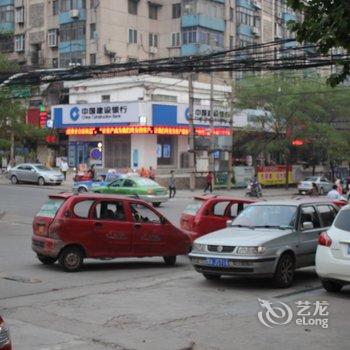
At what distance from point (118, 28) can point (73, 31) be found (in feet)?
15.6

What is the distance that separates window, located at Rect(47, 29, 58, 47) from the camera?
2731 inches

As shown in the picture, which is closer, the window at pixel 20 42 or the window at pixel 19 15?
the window at pixel 19 15

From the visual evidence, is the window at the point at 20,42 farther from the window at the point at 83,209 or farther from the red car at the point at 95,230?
the window at the point at 83,209

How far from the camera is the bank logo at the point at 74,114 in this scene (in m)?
55.6

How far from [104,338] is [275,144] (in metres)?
46.8

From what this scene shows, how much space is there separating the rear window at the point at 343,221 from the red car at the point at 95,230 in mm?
4786

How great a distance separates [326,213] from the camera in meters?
12.9

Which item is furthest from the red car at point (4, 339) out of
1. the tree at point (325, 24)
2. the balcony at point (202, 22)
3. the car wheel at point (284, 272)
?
the balcony at point (202, 22)

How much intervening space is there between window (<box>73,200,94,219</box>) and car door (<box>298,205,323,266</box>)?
4261 mm

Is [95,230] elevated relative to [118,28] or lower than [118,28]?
lower

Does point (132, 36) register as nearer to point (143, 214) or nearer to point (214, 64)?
point (214, 64)

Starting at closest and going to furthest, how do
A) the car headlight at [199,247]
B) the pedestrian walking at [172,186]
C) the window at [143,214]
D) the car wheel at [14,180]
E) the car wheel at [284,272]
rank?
the car wheel at [284,272], the car headlight at [199,247], the window at [143,214], the pedestrian walking at [172,186], the car wheel at [14,180]

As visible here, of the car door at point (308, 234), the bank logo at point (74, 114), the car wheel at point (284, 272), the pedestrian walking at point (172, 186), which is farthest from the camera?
the bank logo at point (74, 114)

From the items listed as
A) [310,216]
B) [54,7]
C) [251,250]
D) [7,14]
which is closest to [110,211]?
[251,250]
